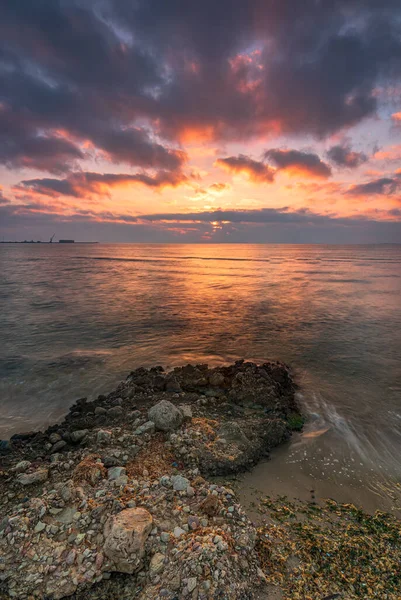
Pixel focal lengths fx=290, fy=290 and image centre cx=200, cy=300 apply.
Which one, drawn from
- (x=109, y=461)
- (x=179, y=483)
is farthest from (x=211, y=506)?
(x=109, y=461)

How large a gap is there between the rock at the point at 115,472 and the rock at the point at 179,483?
872 millimetres

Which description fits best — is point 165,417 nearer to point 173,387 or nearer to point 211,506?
point 173,387

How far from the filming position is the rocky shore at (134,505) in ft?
11.2

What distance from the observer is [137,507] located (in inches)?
166

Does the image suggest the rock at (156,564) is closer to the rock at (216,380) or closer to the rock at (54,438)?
the rock at (54,438)

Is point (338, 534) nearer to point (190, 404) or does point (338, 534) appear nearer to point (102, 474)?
point (102, 474)

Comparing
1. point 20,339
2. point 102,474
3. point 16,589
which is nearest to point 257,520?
point 102,474

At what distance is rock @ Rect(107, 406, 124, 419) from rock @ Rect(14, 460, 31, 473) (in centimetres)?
223

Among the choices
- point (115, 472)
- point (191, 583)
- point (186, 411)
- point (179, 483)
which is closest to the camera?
point (191, 583)

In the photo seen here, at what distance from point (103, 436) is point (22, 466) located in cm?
147

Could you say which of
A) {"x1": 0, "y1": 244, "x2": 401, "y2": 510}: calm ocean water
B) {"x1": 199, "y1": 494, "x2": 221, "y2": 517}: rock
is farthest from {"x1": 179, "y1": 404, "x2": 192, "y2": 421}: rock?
{"x1": 199, "y1": 494, "x2": 221, "y2": 517}: rock

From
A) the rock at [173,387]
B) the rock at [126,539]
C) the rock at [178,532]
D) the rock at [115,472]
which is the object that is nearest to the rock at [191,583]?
the rock at [178,532]

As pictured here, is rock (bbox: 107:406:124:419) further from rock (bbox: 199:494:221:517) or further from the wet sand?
rock (bbox: 199:494:221:517)

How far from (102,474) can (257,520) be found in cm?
260
